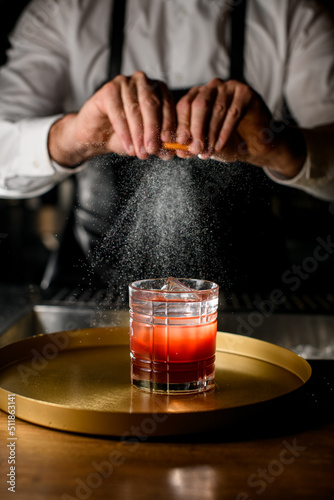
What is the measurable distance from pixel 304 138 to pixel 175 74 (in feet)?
2.09

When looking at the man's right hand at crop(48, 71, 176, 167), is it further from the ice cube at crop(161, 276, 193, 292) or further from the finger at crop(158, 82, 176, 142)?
the ice cube at crop(161, 276, 193, 292)

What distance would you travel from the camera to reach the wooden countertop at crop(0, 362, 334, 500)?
1.61 feet

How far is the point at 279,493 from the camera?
50 cm

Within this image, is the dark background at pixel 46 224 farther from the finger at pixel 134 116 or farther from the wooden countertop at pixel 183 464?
the wooden countertop at pixel 183 464

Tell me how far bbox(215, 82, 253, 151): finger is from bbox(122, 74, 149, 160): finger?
168 millimetres

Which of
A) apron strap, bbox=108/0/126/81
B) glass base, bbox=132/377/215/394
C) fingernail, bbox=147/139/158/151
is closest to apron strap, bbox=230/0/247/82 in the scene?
apron strap, bbox=108/0/126/81

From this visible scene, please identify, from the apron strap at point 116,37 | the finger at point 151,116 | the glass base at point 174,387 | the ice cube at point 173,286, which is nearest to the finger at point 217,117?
the finger at point 151,116

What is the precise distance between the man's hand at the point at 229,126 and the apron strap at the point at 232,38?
0.53 m

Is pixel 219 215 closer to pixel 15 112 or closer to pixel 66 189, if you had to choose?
pixel 15 112

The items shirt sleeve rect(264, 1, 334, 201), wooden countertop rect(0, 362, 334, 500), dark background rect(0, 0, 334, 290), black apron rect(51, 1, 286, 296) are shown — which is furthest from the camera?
dark background rect(0, 0, 334, 290)

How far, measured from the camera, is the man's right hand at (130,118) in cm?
102

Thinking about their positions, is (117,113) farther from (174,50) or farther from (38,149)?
(174,50)

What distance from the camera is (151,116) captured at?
1.02 m

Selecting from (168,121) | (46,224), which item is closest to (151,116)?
(168,121)
